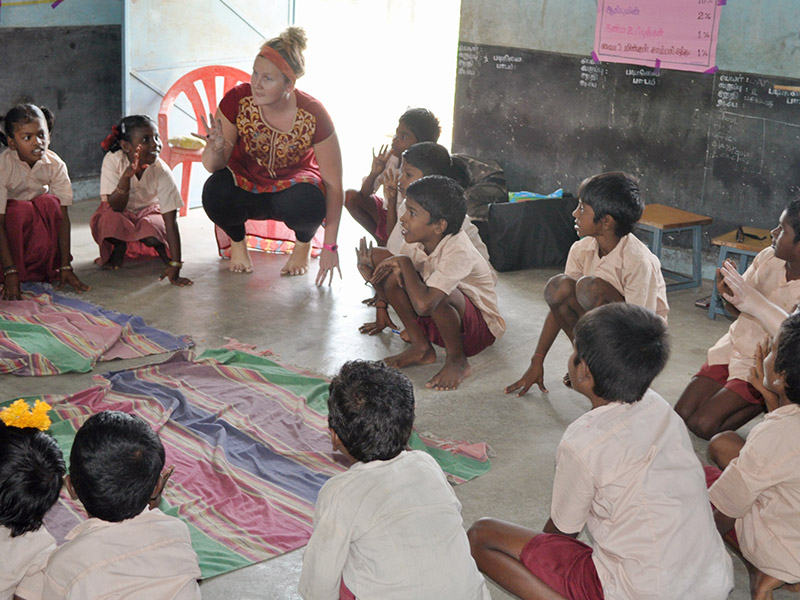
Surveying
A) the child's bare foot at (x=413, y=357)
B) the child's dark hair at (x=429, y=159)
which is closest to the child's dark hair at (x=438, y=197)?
the child's dark hair at (x=429, y=159)

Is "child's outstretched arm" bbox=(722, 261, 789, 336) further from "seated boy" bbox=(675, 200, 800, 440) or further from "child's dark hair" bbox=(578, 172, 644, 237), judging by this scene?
"child's dark hair" bbox=(578, 172, 644, 237)

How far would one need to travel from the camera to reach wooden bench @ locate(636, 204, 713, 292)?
4844mm

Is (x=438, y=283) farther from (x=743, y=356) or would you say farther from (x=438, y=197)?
(x=743, y=356)

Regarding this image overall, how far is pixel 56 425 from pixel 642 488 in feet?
6.73

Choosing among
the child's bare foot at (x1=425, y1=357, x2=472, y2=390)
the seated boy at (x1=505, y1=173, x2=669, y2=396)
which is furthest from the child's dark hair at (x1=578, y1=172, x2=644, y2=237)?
the child's bare foot at (x1=425, y1=357, x2=472, y2=390)

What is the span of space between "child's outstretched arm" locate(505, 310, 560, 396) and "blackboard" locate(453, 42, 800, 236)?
2.00 m

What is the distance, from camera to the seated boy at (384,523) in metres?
1.71

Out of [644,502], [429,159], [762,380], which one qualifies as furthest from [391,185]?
[644,502]

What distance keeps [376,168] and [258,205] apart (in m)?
0.73

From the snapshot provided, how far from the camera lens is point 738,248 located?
4504 millimetres

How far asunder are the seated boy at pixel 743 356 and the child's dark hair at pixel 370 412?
1.62 metres

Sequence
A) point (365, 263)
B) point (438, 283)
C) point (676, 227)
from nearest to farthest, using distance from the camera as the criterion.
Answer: point (438, 283), point (365, 263), point (676, 227)

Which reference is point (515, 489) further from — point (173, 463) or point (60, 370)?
point (60, 370)

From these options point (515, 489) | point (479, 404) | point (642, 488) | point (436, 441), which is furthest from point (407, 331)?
point (642, 488)
